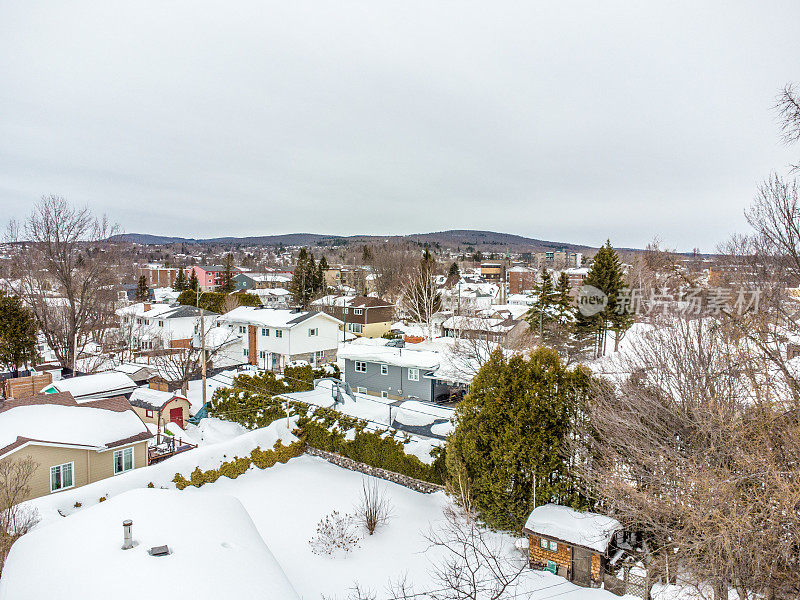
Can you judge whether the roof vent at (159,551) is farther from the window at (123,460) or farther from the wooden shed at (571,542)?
the window at (123,460)

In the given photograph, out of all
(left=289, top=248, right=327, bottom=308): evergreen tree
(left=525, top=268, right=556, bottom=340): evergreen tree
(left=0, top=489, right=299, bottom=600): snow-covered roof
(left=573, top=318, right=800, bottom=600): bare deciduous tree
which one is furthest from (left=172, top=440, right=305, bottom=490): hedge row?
(left=289, top=248, right=327, bottom=308): evergreen tree

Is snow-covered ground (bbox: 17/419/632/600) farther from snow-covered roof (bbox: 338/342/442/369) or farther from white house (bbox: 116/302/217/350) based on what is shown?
white house (bbox: 116/302/217/350)

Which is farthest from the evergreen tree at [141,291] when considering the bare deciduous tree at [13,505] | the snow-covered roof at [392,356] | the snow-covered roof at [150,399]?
the bare deciduous tree at [13,505]

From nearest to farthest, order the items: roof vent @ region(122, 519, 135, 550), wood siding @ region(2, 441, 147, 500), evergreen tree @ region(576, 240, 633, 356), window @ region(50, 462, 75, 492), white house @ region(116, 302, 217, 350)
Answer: roof vent @ region(122, 519, 135, 550) < wood siding @ region(2, 441, 147, 500) < window @ region(50, 462, 75, 492) < evergreen tree @ region(576, 240, 633, 356) < white house @ region(116, 302, 217, 350)

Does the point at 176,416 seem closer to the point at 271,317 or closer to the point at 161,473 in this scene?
the point at 161,473

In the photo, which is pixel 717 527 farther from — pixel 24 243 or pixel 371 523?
pixel 24 243

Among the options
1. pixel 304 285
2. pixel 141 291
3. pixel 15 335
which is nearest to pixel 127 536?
pixel 15 335
